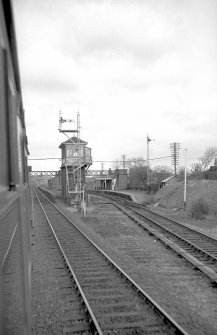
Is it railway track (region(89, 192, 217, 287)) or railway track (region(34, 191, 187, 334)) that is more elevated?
railway track (region(34, 191, 187, 334))

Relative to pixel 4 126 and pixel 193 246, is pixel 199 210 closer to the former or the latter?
pixel 193 246

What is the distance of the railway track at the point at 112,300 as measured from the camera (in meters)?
5.45

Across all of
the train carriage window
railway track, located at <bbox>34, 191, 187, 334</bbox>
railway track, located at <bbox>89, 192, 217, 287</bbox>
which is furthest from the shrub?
the train carriage window

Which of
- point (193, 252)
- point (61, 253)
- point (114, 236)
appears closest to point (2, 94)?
point (61, 253)

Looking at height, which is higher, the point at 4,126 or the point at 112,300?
the point at 4,126

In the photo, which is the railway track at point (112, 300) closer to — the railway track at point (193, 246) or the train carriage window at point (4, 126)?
the railway track at point (193, 246)

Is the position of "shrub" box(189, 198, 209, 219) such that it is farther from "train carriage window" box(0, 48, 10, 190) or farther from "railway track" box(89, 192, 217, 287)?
"train carriage window" box(0, 48, 10, 190)

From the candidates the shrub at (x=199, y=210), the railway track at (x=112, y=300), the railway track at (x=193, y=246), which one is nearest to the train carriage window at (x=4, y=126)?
the railway track at (x=112, y=300)

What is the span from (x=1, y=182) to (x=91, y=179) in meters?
115

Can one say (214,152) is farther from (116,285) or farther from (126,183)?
(116,285)

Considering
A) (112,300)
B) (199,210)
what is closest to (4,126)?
(112,300)

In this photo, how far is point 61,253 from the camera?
1102cm

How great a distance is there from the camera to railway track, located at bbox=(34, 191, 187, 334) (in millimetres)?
5449

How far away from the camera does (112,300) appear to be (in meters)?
6.71
